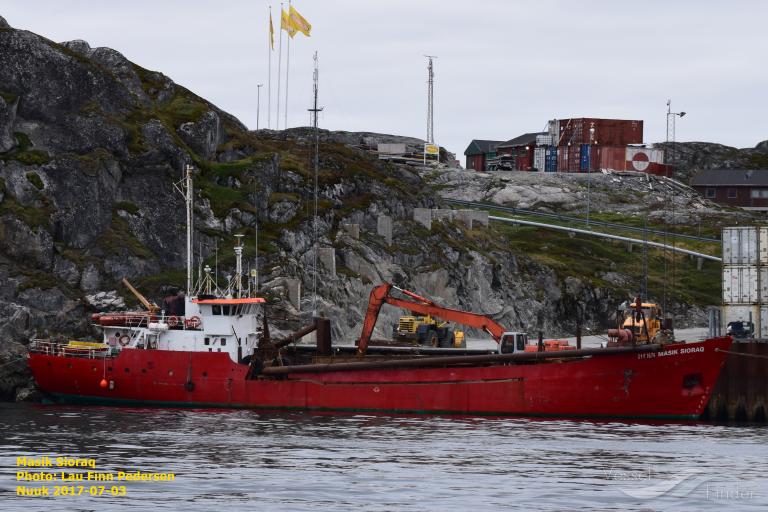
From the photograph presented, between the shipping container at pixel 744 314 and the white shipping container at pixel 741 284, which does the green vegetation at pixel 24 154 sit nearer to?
the white shipping container at pixel 741 284

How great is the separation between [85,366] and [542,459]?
1099 inches

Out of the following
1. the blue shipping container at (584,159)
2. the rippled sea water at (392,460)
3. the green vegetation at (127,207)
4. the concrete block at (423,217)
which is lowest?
the rippled sea water at (392,460)

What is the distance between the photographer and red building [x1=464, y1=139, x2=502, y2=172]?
180 metres

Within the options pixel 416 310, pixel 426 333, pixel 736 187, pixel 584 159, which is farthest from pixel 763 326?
pixel 736 187

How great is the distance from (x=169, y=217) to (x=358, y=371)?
31938 mm

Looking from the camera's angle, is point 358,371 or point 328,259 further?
point 328,259

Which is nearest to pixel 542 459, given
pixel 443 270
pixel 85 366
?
pixel 85 366

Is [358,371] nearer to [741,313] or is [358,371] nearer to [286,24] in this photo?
[741,313]

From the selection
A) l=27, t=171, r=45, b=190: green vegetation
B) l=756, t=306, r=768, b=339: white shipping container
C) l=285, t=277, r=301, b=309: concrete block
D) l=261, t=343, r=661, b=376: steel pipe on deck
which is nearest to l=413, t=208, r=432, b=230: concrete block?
l=285, t=277, r=301, b=309: concrete block

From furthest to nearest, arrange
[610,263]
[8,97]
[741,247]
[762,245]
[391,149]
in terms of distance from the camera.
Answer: [391,149]
[610,263]
[8,97]
[741,247]
[762,245]

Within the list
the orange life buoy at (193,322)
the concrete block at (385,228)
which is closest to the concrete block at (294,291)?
the concrete block at (385,228)

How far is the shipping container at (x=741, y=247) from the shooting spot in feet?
203

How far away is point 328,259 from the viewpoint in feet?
281

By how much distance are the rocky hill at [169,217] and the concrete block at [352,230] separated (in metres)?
0.62
